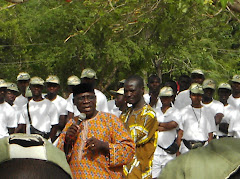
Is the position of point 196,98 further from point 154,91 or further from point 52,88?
point 52,88

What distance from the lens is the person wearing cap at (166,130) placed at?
8.22m

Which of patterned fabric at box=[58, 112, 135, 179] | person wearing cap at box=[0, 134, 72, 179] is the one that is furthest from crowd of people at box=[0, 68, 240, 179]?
person wearing cap at box=[0, 134, 72, 179]

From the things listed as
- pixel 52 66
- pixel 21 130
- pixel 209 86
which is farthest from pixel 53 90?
pixel 52 66

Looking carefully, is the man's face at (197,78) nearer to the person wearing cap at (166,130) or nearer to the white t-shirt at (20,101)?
the person wearing cap at (166,130)

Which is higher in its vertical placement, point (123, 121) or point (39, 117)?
point (123, 121)

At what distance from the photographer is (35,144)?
205 cm

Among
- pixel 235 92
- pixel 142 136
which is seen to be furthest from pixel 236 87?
pixel 142 136

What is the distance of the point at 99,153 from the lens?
496 centimetres

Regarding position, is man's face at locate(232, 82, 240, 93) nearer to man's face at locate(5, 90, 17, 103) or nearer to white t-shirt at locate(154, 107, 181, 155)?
white t-shirt at locate(154, 107, 181, 155)

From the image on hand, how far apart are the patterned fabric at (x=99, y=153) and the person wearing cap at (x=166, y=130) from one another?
3186mm

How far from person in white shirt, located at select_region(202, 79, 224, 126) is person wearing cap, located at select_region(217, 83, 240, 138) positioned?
8 cm

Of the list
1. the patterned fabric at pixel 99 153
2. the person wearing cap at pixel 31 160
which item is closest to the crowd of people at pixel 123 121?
the patterned fabric at pixel 99 153

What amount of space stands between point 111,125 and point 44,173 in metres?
3.07

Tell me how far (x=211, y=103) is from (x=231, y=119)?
89 cm
